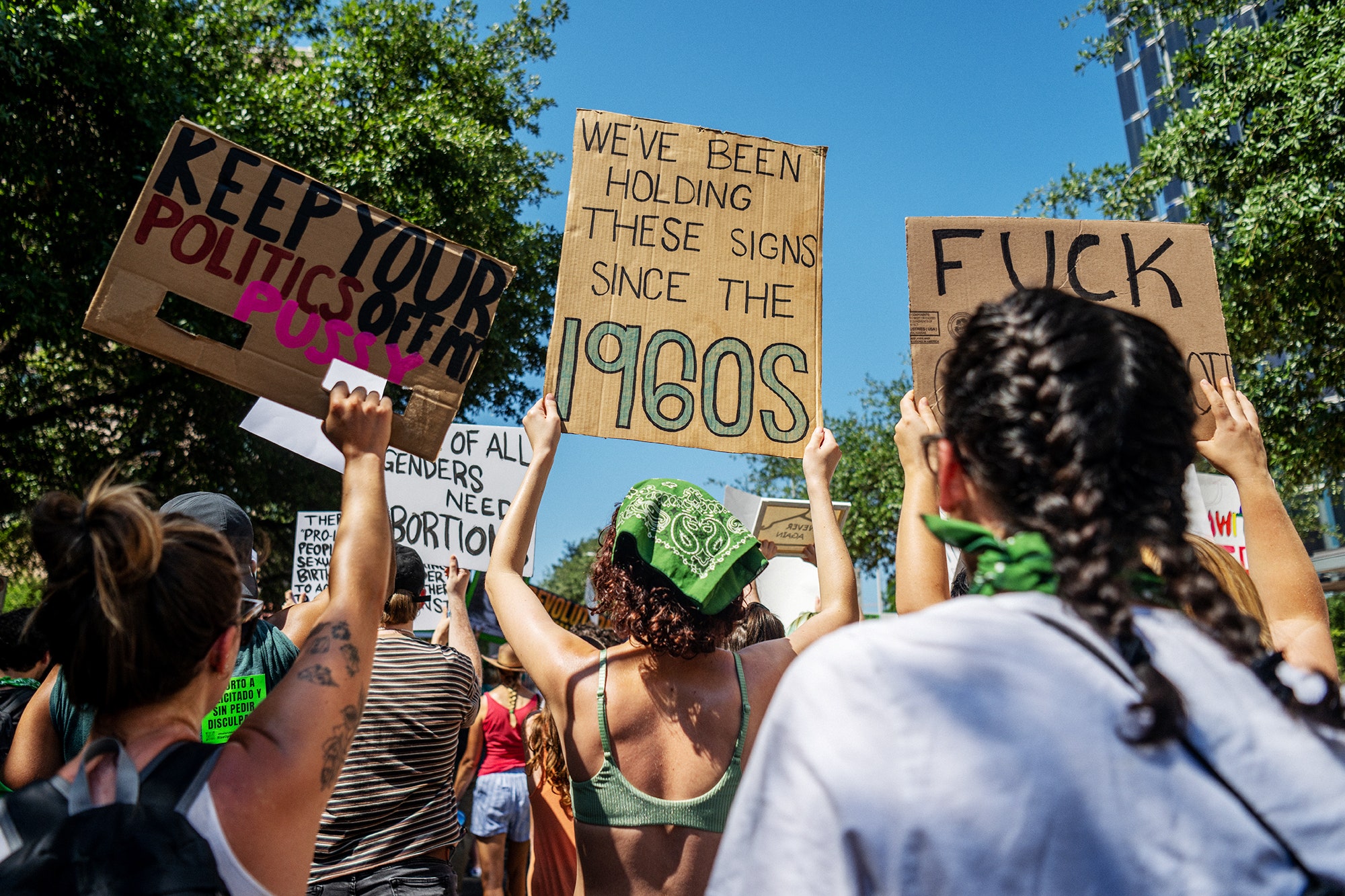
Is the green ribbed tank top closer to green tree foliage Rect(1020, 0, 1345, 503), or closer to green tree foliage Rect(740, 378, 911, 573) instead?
green tree foliage Rect(1020, 0, 1345, 503)

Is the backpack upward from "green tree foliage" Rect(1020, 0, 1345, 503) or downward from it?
downward

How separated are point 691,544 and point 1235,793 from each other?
1.47 m

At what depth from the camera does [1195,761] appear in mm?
1026

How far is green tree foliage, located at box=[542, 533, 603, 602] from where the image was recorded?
6231cm

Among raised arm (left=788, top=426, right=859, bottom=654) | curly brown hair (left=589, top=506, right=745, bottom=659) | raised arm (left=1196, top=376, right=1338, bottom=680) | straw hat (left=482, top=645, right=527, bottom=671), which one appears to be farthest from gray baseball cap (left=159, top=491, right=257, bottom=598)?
straw hat (left=482, top=645, right=527, bottom=671)

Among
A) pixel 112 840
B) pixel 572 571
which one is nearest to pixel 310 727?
pixel 112 840

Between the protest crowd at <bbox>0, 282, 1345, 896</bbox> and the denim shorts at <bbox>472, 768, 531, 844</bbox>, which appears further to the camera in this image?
the denim shorts at <bbox>472, 768, 531, 844</bbox>

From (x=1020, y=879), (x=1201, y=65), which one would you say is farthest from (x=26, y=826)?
(x=1201, y=65)

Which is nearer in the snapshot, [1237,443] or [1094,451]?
[1094,451]

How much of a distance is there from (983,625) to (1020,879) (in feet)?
0.84

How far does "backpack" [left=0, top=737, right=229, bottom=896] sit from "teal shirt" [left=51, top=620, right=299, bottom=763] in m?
0.96

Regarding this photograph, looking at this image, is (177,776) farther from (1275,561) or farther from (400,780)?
(1275,561)

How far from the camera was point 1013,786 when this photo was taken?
3.25 feet

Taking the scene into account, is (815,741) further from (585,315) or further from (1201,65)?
(1201,65)
